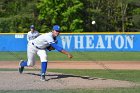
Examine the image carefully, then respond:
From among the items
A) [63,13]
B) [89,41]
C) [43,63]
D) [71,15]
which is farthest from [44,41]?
[71,15]

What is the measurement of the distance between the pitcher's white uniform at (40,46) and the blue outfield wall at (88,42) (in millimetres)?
18205

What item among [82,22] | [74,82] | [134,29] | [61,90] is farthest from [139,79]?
[134,29]

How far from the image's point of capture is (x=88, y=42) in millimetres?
32375

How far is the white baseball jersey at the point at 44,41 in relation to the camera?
12.7 m

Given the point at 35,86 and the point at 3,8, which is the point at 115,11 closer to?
the point at 3,8

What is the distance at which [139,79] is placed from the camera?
14312mm

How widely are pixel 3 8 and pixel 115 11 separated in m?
15.2

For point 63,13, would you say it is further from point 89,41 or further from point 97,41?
point 97,41

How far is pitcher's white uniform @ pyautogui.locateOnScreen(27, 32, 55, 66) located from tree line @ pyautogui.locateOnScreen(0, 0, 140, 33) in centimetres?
Answer: 3438

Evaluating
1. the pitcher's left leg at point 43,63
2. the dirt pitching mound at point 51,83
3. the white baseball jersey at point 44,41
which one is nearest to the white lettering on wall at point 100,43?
the dirt pitching mound at point 51,83

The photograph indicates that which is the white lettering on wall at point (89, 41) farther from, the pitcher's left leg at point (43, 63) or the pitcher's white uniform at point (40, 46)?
the pitcher's left leg at point (43, 63)

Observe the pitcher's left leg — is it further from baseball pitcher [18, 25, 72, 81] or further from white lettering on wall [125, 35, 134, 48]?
white lettering on wall [125, 35, 134, 48]

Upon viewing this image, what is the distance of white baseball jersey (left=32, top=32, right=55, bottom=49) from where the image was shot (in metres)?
12.7

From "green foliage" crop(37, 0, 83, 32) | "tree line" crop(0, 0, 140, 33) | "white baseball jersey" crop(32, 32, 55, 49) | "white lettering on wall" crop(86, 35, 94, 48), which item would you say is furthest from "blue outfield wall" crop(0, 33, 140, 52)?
"white baseball jersey" crop(32, 32, 55, 49)
